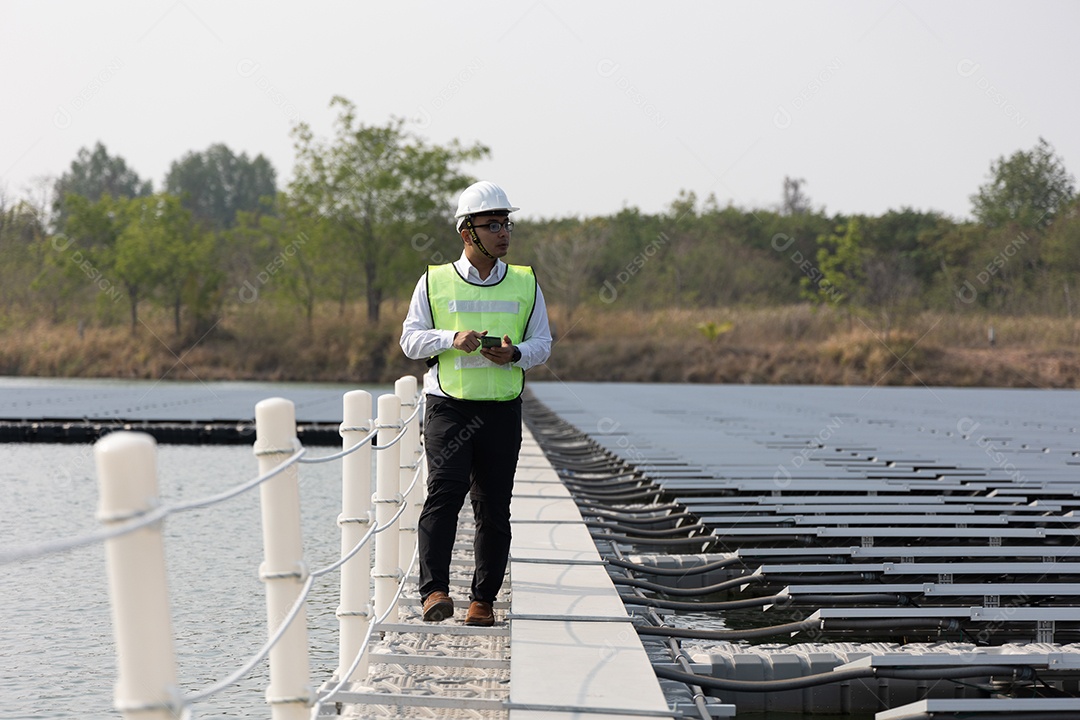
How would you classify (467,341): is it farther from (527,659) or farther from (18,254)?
(18,254)

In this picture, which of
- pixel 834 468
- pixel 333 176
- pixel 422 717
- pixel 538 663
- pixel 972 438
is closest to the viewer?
pixel 422 717

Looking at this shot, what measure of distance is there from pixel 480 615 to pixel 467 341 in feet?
3.25

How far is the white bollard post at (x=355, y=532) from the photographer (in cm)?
383

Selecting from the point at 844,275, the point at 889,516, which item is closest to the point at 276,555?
the point at 889,516

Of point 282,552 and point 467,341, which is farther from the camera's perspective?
point 467,341

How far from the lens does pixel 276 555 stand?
2.82 m

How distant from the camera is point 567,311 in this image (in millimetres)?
38594

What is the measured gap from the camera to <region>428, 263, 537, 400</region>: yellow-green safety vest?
4.21m

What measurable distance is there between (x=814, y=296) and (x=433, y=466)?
4114cm

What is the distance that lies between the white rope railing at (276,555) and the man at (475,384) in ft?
0.82

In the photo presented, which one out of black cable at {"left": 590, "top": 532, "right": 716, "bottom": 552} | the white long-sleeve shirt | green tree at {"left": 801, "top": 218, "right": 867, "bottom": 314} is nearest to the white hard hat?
the white long-sleeve shirt

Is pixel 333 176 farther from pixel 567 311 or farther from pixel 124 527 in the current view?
pixel 124 527

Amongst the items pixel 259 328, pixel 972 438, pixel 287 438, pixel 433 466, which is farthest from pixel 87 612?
pixel 259 328

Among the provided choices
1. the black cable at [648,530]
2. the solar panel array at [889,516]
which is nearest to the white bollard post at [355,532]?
the solar panel array at [889,516]
